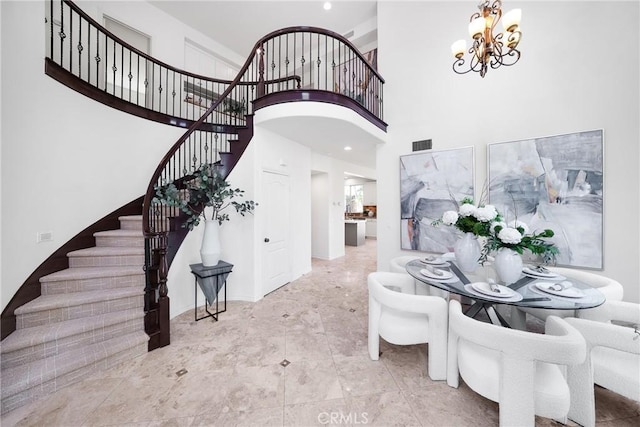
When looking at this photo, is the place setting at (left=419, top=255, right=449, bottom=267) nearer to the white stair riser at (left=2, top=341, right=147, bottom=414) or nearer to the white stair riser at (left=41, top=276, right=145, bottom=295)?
the white stair riser at (left=2, top=341, right=147, bottom=414)

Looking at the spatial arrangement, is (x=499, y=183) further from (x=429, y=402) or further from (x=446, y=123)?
(x=429, y=402)

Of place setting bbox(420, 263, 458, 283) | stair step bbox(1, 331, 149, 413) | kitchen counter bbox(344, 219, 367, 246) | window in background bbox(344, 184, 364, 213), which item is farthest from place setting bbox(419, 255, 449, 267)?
window in background bbox(344, 184, 364, 213)

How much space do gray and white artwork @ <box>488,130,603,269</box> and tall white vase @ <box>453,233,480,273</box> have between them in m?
1.32

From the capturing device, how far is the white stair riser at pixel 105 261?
2.69 meters

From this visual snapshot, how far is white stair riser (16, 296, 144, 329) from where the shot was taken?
2.06 metres

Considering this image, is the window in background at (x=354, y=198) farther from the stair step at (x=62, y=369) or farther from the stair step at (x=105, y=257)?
the stair step at (x=62, y=369)

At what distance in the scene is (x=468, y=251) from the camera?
209cm

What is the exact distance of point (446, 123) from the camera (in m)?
3.45

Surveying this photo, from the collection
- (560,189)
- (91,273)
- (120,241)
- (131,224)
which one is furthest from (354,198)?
(91,273)

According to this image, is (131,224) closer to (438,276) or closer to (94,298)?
(94,298)

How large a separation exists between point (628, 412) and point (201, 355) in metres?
3.41

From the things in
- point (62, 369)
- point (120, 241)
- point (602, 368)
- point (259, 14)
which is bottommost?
point (62, 369)

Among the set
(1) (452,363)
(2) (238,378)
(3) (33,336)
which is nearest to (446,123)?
(1) (452,363)

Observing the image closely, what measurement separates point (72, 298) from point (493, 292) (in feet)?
12.3
